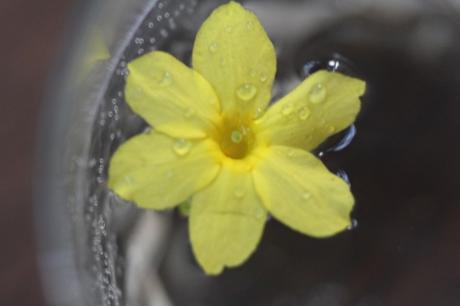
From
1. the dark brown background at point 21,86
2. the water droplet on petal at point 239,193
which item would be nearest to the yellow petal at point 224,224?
the water droplet on petal at point 239,193

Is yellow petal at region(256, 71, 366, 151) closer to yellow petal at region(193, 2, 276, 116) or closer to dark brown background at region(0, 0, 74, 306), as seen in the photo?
yellow petal at region(193, 2, 276, 116)

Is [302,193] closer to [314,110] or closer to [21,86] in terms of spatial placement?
[314,110]

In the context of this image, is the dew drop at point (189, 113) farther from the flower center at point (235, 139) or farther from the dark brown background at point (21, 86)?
the dark brown background at point (21, 86)

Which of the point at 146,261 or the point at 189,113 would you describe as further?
the point at 146,261

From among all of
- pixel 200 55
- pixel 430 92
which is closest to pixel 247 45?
pixel 200 55

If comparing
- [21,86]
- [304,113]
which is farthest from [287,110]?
[21,86]

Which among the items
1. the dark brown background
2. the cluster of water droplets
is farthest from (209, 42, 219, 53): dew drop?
the dark brown background

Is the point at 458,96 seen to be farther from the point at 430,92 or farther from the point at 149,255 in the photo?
the point at 149,255
